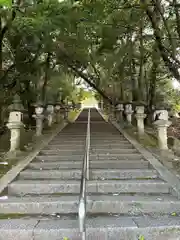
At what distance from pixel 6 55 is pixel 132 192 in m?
9.48

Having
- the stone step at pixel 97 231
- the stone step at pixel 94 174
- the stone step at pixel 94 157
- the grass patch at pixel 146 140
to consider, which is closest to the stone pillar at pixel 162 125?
the grass patch at pixel 146 140

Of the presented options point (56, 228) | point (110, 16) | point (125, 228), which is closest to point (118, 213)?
point (125, 228)

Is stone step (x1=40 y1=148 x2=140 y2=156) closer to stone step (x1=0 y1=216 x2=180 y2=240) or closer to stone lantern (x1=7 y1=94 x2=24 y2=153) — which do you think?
stone lantern (x1=7 y1=94 x2=24 y2=153)

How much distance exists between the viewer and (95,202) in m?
4.82

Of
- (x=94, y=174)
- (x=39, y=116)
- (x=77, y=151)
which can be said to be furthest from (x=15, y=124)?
(x=39, y=116)

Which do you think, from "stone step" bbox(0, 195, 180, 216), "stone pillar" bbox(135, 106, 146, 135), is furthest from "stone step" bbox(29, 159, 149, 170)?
"stone pillar" bbox(135, 106, 146, 135)

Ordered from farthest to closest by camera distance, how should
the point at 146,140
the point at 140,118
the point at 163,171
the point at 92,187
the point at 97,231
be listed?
the point at 140,118 < the point at 146,140 < the point at 163,171 < the point at 92,187 < the point at 97,231

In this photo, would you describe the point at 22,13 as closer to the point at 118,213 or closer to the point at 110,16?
the point at 110,16

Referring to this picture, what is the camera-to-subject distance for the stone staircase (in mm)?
3994

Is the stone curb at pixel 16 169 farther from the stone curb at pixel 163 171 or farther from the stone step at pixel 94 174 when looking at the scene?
the stone curb at pixel 163 171

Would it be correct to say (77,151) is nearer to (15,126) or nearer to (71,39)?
(15,126)

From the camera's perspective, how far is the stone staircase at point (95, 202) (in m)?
3.99

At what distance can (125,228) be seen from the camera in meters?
4.01

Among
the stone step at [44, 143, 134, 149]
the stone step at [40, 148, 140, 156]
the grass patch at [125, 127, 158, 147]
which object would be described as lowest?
the stone step at [40, 148, 140, 156]
